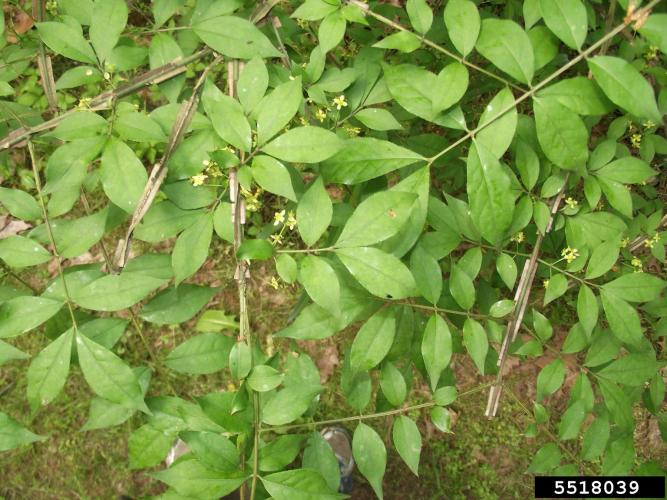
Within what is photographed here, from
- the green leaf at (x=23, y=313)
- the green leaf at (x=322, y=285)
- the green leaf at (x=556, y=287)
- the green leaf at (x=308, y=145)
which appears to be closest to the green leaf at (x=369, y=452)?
→ the green leaf at (x=322, y=285)

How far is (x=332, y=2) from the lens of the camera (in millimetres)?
1398

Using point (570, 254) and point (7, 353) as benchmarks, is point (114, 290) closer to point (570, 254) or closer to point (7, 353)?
point (7, 353)

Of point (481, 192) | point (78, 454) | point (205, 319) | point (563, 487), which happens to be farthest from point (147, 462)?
point (78, 454)

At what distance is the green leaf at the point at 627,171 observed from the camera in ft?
5.63

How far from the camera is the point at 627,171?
5.68ft

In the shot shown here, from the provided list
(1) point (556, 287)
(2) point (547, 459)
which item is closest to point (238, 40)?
(1) point (556, 287)

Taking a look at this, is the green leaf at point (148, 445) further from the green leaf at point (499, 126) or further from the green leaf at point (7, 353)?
the green leaf at point (499, 126)

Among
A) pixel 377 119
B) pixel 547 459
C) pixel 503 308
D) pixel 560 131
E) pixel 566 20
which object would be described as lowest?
pixel 547 459

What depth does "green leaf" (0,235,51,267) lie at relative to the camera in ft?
4.78

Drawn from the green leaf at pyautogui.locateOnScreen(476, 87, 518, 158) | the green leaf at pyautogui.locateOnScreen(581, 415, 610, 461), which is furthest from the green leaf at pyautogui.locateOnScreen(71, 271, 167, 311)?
the green leaf at pyautogui.locateOnScreen(581, 415, 610, 461)

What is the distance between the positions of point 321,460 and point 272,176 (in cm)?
86

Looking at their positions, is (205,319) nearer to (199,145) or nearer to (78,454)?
(78,454)

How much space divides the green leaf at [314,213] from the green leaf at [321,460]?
63 cm

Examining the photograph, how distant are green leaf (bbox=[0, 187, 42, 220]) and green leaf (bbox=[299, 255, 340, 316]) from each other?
0.85 meters
